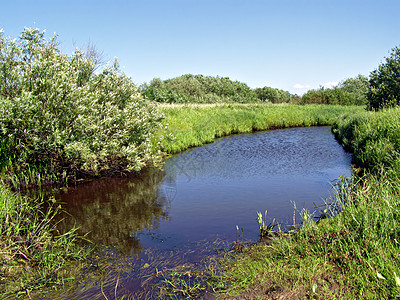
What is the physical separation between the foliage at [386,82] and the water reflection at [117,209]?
20.1 metres

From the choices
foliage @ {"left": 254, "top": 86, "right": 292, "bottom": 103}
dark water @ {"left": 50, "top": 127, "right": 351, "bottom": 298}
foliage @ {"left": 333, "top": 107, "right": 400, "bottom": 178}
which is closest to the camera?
dark water @ {"left": 50, "top": 127, "right": 351, "bottom": 298}

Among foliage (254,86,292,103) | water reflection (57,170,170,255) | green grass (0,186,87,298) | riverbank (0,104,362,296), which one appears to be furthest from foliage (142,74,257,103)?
green grass (0,186,87,298)

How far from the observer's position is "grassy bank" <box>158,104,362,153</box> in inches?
845

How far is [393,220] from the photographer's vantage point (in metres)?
5.26

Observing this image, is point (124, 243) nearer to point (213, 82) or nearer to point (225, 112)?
point (225, 112)

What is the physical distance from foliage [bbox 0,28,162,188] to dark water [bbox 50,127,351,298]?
1269mm

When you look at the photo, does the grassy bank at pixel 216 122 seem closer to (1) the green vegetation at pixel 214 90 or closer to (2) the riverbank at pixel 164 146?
(2) the riverbank at pixel 164 146

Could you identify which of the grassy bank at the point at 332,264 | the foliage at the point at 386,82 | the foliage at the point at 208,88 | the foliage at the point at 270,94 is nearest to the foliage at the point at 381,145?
the grassy bank at the point at 332,264

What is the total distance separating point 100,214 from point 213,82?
260 ft

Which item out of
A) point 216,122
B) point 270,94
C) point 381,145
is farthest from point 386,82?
point 270,94

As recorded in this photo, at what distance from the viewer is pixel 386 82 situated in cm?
2611

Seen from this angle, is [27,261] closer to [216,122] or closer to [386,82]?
[216,122]

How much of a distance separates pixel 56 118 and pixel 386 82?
24833mm

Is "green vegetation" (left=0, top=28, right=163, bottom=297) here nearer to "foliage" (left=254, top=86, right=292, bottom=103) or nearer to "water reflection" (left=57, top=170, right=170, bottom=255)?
"water reflection" (left=57, top=170, right=170, bottom=255)
